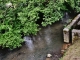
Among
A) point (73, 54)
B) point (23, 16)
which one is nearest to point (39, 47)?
point (23, 16)

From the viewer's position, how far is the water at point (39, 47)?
8615mm

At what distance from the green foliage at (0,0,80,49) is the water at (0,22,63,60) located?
465mm

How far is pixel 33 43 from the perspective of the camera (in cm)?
964

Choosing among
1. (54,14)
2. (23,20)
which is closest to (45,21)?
(54,14)

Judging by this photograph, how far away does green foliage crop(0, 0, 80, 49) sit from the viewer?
29.3ft

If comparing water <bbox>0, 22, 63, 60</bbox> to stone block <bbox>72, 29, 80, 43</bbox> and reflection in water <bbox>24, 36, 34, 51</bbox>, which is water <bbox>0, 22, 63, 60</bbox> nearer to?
reflection in water <bbox>24, 36, 34, 51</bbox>

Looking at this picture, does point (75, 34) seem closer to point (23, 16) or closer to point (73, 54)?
point (73, 54)

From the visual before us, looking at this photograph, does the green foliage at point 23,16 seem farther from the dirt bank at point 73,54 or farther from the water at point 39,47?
the dirt bank at point 73,54

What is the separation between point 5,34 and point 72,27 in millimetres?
3769

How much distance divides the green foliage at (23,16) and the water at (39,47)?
0.46 metres

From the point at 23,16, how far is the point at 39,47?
209 centimetres

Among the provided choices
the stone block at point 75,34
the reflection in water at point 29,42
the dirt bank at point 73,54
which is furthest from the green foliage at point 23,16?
the dirt bank at point 73,54

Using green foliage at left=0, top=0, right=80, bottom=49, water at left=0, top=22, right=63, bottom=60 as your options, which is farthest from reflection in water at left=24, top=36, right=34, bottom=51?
green foliage at left=0, top=0, right=80, bottom=49

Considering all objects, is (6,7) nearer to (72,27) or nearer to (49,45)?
(49,45)
